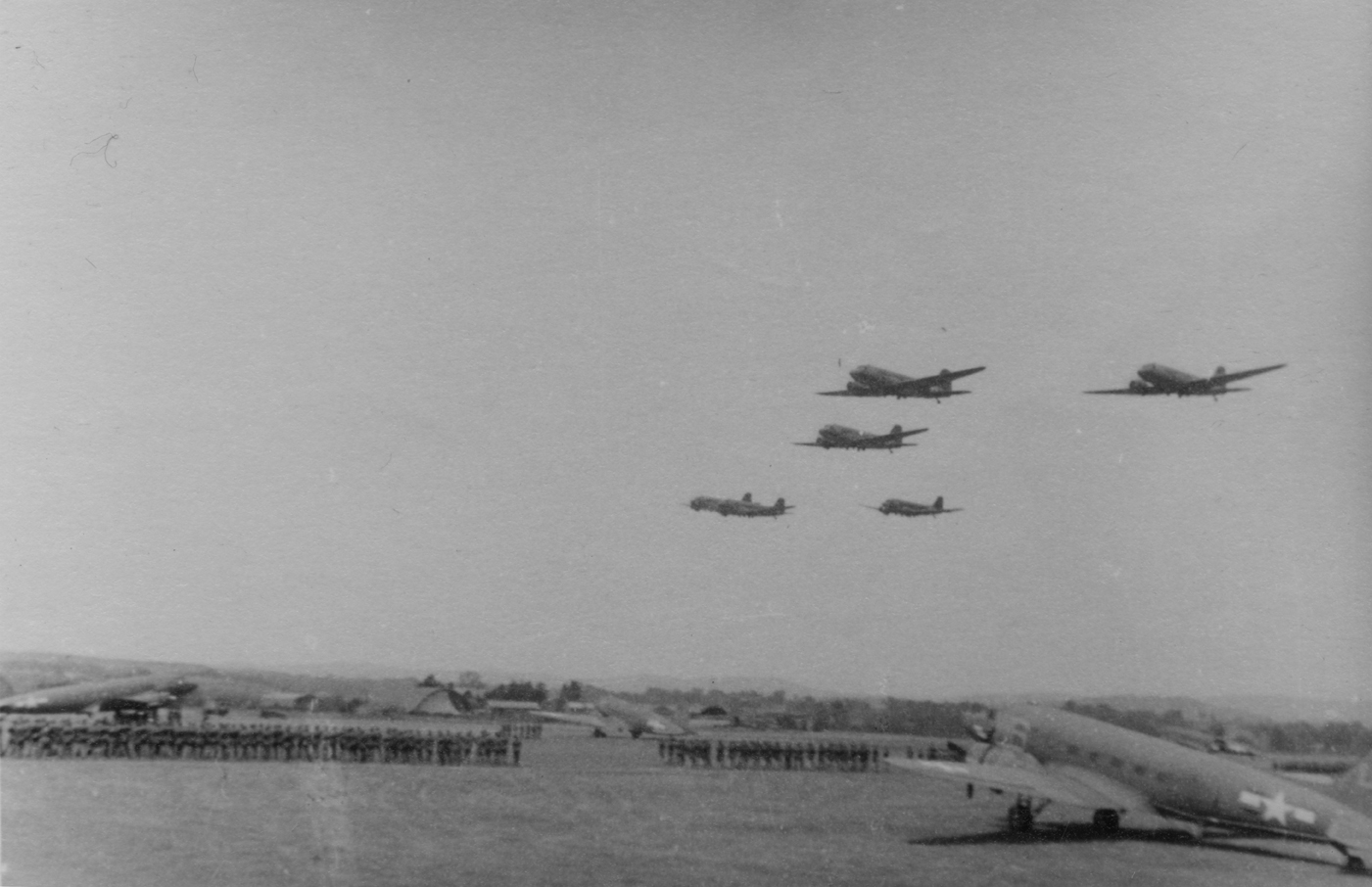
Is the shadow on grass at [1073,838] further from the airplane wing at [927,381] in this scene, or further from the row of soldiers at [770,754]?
the airplane wing at [927,381]

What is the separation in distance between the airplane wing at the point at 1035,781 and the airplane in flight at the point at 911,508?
197 centimetres

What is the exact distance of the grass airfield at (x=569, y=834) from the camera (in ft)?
29.4

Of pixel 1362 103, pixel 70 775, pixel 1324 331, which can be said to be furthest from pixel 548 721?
pixel 1362 103

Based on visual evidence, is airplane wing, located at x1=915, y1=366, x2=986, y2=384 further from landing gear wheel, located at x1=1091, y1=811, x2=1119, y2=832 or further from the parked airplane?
landing gear wheel, located at x1=1091, y1=811, x2=1119, y2=832

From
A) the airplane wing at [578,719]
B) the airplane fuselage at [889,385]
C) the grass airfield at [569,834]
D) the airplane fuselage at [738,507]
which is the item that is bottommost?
the grass airfield at [569,834]

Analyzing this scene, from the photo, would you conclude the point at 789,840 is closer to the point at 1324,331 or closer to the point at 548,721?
the point at 548,721

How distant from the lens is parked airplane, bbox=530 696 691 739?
382 inches

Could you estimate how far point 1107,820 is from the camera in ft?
31.2

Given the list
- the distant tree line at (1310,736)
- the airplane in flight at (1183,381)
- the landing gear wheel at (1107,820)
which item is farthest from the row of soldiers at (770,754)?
the airplane in flight at (1183,381)

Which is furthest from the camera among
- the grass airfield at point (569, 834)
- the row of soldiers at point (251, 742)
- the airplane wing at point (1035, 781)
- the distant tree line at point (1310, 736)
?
the row of soldiers at point (251, 742)

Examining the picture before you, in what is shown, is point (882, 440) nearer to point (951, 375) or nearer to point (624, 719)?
point (951, 375)

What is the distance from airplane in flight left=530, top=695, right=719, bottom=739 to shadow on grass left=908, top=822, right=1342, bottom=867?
208cm

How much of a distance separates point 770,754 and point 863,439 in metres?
2.85

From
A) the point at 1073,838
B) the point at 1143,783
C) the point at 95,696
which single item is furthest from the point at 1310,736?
the point at 95,696
